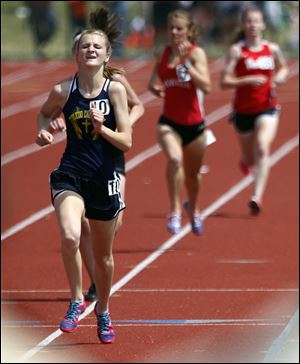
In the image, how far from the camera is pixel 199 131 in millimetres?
12656

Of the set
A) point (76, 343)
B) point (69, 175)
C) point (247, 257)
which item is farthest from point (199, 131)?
point (69, 175)

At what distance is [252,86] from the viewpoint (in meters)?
14.3

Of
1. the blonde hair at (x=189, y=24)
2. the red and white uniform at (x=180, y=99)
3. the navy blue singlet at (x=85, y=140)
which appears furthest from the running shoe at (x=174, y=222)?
the navy blue singlet at (x=85, y=140)

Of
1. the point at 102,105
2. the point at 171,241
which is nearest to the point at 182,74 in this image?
the point at 171,241

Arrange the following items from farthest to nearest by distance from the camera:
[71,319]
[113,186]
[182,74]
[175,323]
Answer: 1. [182,74]
2. [175,323]
3. [71,319]
4. [113,186]

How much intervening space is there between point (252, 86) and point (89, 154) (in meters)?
7.37

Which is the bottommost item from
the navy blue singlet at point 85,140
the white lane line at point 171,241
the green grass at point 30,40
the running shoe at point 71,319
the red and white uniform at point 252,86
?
the green grass at point 30,40

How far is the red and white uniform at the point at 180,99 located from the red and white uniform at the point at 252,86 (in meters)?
1.30

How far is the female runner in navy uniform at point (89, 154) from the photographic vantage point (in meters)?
6.79

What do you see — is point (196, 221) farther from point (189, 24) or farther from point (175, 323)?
point (175, 323)

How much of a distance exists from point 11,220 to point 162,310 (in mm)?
4542

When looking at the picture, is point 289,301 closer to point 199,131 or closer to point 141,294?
point 141,294

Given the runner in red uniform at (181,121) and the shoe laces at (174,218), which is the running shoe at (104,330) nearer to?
the runner in red uniform at (181,121)

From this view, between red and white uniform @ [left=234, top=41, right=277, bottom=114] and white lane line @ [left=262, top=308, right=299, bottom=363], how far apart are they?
12.1 feet
